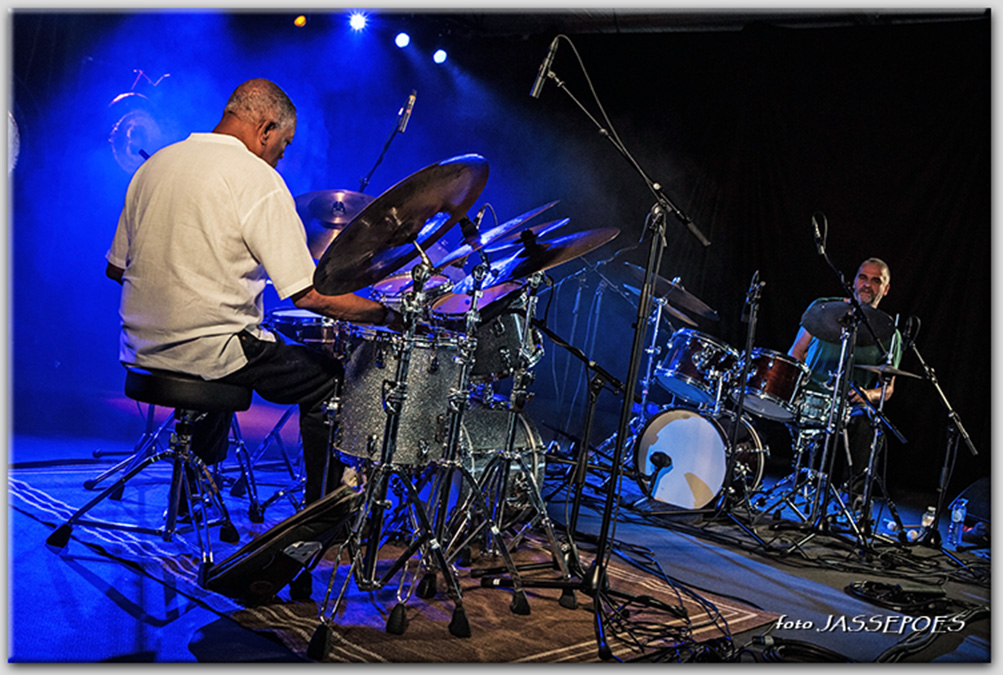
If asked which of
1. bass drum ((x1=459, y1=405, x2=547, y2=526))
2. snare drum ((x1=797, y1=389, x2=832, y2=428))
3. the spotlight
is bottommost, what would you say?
bass drum ((x1=459, y1=405, x2=547, y2=526))

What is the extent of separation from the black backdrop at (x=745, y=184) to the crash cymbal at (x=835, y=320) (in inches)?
86.2

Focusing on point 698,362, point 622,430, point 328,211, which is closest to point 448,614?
point 622,430

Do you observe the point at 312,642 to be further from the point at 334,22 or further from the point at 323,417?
the point at 334,22

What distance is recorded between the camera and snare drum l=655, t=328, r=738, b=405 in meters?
5.24

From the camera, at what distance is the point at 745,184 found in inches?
290

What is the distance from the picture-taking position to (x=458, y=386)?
3.07 metres

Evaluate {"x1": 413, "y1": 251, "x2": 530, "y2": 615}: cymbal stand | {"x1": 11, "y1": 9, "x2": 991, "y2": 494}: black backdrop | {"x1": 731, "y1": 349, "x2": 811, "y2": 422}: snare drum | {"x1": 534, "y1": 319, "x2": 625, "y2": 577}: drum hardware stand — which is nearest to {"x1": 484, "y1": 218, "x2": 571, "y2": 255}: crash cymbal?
{"x1": 413, "y1": 251, "x2": 530, "y2": 615}: cymbal stand

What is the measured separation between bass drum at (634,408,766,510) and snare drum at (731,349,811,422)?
0.95 ft

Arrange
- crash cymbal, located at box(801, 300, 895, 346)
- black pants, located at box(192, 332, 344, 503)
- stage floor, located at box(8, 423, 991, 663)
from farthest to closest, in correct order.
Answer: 1. crash cymbal, located at box(801, 300, 895, 346)
2. black pants, located at box(192, 332, 344, 503)
3. stage floor, located at box(8, 423, 991, 663)

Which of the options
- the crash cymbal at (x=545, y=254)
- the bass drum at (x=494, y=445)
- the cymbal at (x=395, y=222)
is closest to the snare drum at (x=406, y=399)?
the cymbal at (x=395, y=222)

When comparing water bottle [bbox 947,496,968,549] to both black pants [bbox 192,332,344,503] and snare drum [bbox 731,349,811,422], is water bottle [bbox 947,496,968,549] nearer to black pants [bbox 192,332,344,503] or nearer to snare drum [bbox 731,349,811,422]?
snare drum [bbox 731,349,811,422]

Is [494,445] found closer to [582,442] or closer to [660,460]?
[582,442]

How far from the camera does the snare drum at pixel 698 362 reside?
5242 mm

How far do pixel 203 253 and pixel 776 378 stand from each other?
3504 millimetres
